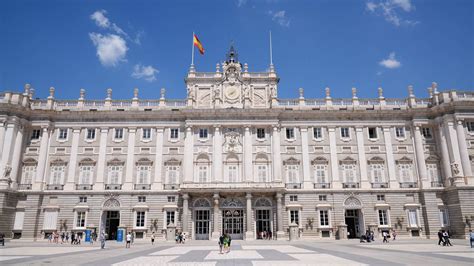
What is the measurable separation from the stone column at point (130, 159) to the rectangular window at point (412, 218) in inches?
1260

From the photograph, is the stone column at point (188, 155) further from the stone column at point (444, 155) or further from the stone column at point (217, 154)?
the stone column at point (444, 155)

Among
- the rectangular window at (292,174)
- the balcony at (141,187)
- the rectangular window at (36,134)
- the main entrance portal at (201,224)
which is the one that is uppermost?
the rectangular window at (36,134)

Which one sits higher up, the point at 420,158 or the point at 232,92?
the point at 232,92

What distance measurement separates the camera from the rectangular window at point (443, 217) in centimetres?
3809

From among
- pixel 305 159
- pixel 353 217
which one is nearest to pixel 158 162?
pixel 305 159

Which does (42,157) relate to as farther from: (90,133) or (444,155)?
(444,155)

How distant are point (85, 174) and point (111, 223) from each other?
21.4 ft

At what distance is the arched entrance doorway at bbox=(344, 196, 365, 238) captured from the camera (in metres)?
39.3

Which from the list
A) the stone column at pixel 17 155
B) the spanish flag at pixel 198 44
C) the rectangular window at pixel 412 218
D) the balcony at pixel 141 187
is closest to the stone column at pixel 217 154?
the balcony at pixel 141 187

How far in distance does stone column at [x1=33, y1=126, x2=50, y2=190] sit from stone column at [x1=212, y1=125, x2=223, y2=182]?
19.7 m

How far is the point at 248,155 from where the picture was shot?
133ft

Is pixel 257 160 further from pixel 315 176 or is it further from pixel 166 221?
pixel 166 221

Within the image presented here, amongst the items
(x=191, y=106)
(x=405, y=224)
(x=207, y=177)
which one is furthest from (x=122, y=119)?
(x=405, y=224)

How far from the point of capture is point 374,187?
39938 millimetres
